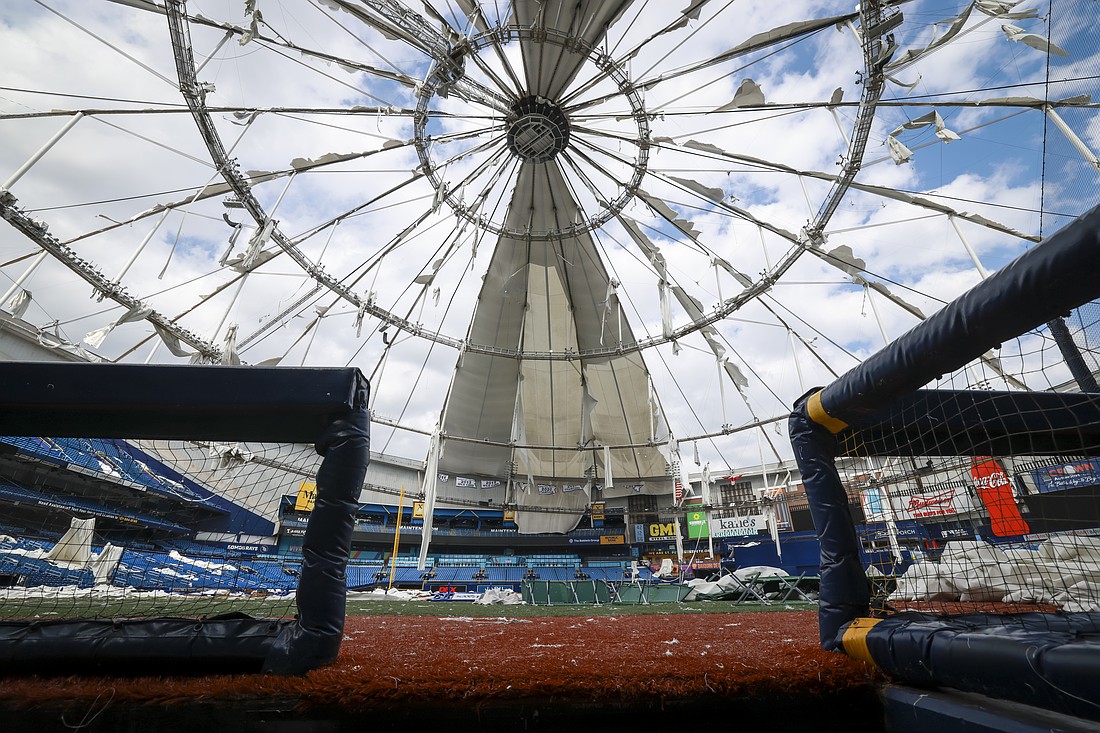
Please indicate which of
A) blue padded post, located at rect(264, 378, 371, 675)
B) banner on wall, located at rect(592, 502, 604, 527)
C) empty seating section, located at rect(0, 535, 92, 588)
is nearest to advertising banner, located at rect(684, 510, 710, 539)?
banner on wall, located at rect(592, 502, 604, 527)

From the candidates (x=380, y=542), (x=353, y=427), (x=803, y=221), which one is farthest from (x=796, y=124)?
(x=380, y=542)

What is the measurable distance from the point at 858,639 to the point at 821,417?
1.72 metres

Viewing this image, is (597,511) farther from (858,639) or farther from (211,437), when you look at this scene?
(858,639)

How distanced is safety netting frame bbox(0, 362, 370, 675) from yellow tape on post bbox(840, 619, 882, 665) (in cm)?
339

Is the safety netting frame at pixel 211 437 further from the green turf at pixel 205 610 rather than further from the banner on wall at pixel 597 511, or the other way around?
the banner on wall at pixel 597 511

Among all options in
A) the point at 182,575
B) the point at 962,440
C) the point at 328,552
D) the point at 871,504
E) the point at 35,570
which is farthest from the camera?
the point at 182,575

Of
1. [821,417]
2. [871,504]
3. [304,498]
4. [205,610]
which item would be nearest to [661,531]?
[304,498]

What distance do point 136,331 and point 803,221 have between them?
23.4 m

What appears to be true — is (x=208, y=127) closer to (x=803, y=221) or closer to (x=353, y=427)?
(x=353, y=427)

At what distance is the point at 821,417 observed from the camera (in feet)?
13.9

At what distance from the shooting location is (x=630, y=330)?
76.4 feet

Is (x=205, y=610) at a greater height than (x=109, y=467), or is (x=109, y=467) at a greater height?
(x=109, y=467)

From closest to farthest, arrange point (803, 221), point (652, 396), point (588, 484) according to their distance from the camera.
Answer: point (803, 221)
point (652, 396)
point (588, 484)

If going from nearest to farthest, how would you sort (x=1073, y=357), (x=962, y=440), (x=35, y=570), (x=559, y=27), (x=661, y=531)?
(x=962, y=440) < (x=1073, y=357) < (x=35, y=570) < (x=559, y=27) < (x=661, y=531)
